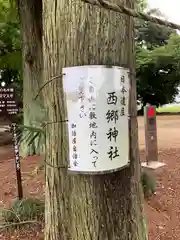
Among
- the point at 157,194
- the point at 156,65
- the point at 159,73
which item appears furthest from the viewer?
the point at 159,73

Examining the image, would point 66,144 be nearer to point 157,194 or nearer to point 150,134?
point 157,194

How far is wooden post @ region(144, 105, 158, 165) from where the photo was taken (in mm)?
6238

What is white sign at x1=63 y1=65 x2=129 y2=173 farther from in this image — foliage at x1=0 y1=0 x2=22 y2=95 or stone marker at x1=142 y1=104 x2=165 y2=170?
foliage at x1=0 y1=0 x2=22 y2=95

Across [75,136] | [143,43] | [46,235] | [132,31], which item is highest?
[143,43]

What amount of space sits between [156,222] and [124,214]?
6.67 feet

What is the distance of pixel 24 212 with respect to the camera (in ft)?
12.6

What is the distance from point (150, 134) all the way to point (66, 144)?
167 inches

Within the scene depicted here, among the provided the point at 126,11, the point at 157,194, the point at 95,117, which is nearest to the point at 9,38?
the point at 157,194

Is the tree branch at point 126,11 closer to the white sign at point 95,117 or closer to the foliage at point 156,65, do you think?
the white sign at point 95,117

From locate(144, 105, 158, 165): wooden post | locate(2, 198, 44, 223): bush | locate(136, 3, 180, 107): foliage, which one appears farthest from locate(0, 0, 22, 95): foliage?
locate(136, 3, 180, 107): foliage

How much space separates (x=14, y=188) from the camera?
542cm

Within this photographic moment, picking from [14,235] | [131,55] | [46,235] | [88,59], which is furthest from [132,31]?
[14,235]

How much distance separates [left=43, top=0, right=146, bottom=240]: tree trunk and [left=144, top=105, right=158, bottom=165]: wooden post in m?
3.83

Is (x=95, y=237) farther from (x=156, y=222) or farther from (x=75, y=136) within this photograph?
(x=156, y=222)
